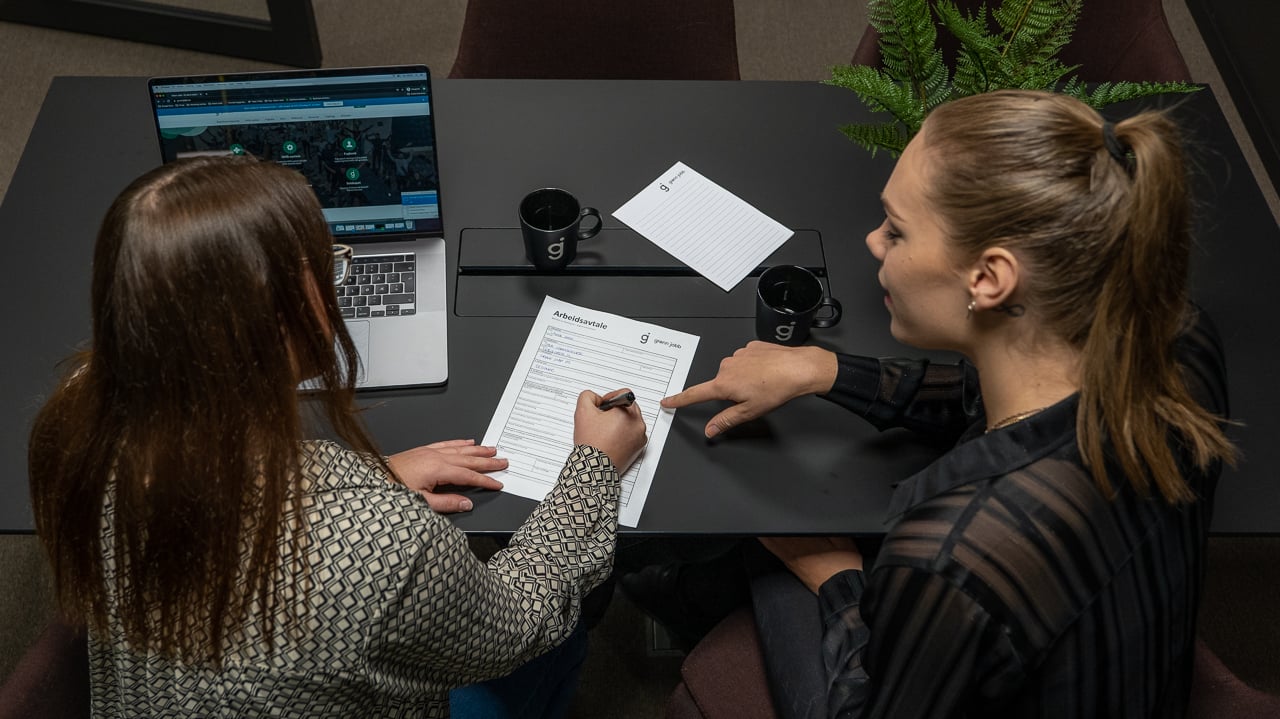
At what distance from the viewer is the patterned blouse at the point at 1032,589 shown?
1.05 m

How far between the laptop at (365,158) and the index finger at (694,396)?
0.33 m

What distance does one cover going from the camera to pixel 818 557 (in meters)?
1.45

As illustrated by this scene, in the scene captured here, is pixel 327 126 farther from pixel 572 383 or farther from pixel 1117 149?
pixel 1117 149

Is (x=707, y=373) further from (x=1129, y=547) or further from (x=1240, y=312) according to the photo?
(x=1240, y=312)

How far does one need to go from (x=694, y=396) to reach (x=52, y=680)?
85cm

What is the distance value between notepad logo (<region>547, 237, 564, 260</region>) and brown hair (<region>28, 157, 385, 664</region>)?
0.52 meters

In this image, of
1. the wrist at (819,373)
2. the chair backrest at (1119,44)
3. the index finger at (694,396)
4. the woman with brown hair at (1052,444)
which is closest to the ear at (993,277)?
the woman with brown hair at (1052,444)

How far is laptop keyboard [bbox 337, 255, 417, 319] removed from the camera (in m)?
1.49

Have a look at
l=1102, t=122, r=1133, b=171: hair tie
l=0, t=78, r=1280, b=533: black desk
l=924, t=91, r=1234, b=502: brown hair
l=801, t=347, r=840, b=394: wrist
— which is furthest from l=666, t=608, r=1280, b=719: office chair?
l=1102, t=122, r=1133, b=171: hair tie

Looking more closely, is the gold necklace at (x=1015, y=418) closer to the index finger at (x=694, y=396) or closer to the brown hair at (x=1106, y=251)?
the brown hair at (x=1106, y=251)

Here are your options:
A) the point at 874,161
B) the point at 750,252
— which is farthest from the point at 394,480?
the point at 874,161

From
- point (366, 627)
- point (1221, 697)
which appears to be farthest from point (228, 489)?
point (1221, 697)

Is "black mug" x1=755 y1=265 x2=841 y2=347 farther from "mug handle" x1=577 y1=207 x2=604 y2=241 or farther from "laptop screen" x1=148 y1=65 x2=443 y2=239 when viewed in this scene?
"laptop screen" x1=148 y1=65 x2=443 y2=239

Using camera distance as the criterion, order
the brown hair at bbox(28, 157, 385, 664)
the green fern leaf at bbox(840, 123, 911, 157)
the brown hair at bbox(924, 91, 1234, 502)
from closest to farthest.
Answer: the brown hair at bbox(28, 157, 385, 664) → the brown hair at bbox(924, 91, 1234, 502) → the green fern leaf at bbox(840, 123, 911, 157)
